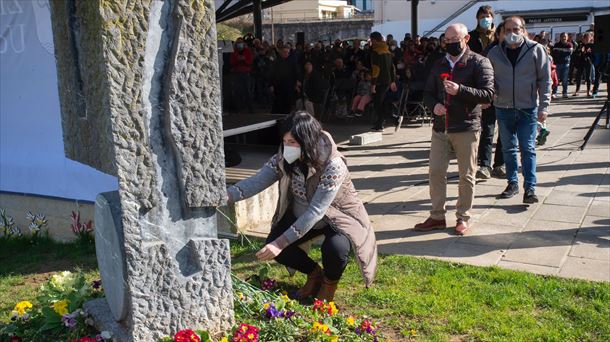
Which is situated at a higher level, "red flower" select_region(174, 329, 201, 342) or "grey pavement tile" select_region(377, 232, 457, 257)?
"red flower" select_region(174, 329, 201, 342)

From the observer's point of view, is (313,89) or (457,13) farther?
(457,13)

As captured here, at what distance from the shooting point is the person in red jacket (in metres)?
13.7

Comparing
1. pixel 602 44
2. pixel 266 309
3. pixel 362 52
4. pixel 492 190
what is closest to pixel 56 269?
pixel 266 309

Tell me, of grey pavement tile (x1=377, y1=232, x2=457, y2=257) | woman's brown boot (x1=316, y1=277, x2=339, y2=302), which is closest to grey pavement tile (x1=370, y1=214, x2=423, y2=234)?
grey pavement tile (x1=377, y1=232, x2=457, y2=257)

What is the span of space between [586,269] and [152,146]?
10.7ft

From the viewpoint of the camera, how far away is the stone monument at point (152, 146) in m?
2.58

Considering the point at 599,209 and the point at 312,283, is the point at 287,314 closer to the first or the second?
the point at 312,283

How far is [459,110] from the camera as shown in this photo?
508 cm

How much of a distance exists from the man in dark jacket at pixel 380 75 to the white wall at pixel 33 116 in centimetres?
654

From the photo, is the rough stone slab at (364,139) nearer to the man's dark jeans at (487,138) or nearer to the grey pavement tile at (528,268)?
the man's dark jeans at (487,138)

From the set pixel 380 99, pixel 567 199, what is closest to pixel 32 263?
pixel 567 199

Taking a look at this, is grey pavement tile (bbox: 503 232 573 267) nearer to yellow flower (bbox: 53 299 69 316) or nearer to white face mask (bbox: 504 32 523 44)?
white face mask (bbox: 504 32 523 44)

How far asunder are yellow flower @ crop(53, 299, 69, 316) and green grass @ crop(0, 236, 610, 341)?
3.59 feet

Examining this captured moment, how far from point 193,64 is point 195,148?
1.21 ft
